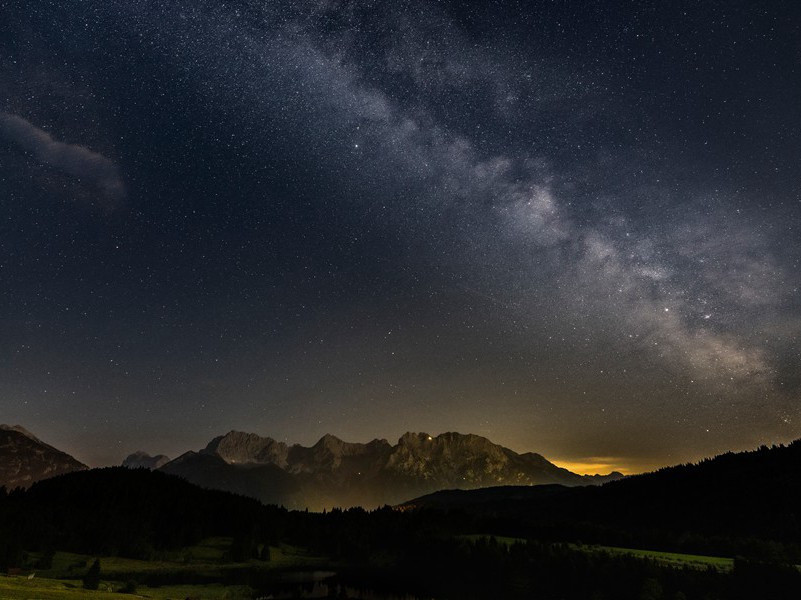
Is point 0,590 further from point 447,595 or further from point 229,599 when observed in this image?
point 447,595

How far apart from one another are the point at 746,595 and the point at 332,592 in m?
136

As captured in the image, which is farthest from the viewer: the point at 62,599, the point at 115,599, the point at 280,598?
the point at 280,598

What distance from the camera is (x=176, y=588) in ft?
564

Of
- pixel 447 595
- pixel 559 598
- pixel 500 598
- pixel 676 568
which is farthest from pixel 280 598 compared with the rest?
pixel 676 568

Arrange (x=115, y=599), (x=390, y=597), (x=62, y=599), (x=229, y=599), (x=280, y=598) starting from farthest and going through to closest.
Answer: (x=390, y=597)
(x=280, y=598)
(x=229, y=599)
(x=115, y=599)
(x=62, y=599)

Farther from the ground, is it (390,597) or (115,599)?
(115,599)

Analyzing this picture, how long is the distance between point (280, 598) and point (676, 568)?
13586cm

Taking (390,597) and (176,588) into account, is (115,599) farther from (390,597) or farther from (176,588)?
(390,597)

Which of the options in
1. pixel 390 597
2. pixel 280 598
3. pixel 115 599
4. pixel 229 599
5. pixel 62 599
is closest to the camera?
pixel 62 599

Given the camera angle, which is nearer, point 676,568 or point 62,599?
point 62,599

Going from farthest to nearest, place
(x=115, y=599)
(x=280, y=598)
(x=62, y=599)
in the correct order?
(x=280, y=598) → (x=115, y=599) → (x=62, y=599)

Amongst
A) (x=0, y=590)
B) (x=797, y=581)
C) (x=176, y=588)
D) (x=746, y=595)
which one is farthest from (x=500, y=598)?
(x=0, y=590)

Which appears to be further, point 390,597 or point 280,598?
point 390,597

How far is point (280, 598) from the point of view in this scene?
168625 millimetres
